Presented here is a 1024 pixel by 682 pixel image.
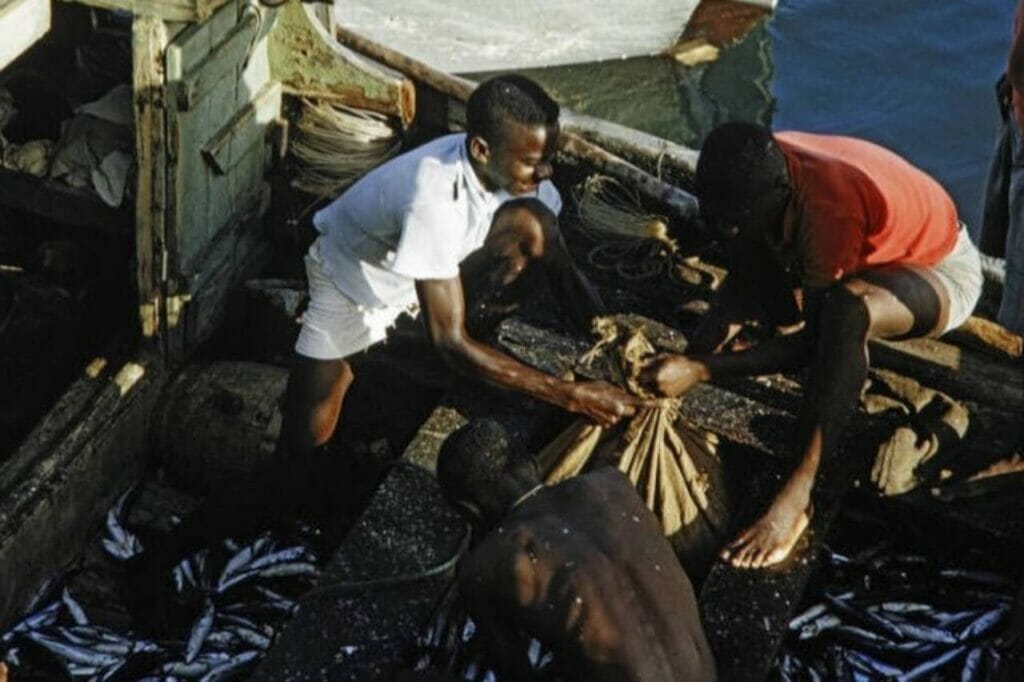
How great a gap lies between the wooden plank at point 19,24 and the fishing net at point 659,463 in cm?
300

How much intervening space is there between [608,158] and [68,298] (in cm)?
317

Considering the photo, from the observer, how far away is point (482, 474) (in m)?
5.82

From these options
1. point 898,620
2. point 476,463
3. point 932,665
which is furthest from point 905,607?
point 476,463

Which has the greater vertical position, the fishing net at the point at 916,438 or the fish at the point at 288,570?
the fishing net at the point at 916,438

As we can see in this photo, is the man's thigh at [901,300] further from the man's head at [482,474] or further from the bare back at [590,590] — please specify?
the man's head at [482,474]

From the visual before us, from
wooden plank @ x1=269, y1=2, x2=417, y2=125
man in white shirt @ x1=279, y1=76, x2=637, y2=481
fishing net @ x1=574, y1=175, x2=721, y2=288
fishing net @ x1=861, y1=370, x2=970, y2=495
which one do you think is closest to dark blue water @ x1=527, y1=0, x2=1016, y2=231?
wooden plank @ x1=269, y1=2, x2=417, y2=125

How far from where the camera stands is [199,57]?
8.03m

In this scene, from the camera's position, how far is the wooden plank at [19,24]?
Result: 7.18 meters

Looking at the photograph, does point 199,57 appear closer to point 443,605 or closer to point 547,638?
point 443,605

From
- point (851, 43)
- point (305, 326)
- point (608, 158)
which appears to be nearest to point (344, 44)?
point (608, 158)

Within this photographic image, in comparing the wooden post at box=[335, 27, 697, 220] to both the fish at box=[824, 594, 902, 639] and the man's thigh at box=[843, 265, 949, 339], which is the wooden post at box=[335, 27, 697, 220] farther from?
the fish at box=[824, 594, 902, 639]

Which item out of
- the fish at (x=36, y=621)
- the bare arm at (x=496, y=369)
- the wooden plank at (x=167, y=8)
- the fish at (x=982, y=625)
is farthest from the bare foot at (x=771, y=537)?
the wooden plank at (x=167, y=8)

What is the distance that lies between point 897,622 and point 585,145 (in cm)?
342

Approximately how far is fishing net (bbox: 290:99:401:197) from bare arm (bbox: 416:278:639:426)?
2.56 meters
